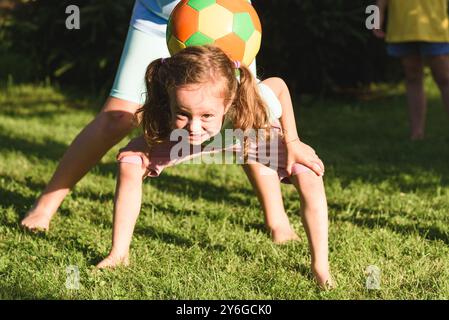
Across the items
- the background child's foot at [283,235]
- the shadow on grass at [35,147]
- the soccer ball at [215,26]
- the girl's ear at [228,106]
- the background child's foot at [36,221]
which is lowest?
the shadow on grass at [35,147]

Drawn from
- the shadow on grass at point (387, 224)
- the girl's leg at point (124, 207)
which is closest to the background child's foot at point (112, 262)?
the girl's leg at point (124, 207)

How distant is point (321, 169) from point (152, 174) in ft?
2.41

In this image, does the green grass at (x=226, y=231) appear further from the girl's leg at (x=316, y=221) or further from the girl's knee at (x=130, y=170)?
the girl's knee at (x=130, y=170)

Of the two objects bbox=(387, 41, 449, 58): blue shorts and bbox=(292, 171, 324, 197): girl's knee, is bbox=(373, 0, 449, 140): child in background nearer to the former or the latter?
bbox=(387, 41, 449, 58): blue shorts

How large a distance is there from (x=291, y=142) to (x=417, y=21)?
12.4 ft

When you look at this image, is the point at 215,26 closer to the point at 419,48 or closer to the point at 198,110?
the point at 198,110

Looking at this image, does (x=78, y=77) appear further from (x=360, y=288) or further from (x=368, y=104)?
(x=360, y=288)

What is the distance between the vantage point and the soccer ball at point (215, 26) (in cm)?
308

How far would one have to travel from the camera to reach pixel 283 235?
384 centimetres

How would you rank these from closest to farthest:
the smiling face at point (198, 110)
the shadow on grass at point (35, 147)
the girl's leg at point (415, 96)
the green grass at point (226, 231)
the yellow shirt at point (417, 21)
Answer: the smiling face at point (198, 110) → the green grass at point (226, 231) → the shadow on grass at point (35, 147) → the yellow shirt at point (417, 21) → the girl's leg at point (415, 96)

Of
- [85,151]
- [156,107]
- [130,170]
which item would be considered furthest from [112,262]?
[85,151]

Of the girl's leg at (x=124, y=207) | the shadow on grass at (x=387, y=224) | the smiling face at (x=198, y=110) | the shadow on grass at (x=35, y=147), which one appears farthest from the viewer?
the shadow on grass at (x=35, y=147)

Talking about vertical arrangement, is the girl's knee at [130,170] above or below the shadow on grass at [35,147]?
above

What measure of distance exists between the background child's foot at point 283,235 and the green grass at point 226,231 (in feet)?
0.14
